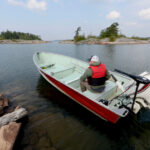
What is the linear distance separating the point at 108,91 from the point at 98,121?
1.25m

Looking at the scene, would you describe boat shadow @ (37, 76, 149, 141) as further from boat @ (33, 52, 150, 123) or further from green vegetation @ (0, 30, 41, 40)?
green vegetation @ (0, 30, 41, 40)

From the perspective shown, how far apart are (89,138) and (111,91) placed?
2.00m

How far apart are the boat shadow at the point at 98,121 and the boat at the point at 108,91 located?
0.44 meters

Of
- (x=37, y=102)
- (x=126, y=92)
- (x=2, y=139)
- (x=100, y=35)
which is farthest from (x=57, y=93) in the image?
(x=100, y=35)

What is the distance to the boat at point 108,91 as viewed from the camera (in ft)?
9.08

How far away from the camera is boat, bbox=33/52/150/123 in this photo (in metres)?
2.77

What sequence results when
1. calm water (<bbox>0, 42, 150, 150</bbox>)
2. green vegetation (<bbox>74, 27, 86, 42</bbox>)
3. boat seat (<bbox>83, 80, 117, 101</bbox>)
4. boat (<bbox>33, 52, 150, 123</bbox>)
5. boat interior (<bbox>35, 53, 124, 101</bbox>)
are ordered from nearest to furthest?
boat (<bbox>33, 52, 150, 123</bbox>)
calm water (<bbox>0, 42, 150, 150</bbox>)
boat seat (<bbox>83, 80, 117, 101</bbox>)
boat interior (<bbox>35, 53, 124, 101</bbox>)
green vegetation (<bbox>74, 27, 86, 42</bbox>)

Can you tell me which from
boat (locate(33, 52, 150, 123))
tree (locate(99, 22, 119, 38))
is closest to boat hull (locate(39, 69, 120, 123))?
boat (locate(33, 52, 150, 123))

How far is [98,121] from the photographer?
3730 millimetres

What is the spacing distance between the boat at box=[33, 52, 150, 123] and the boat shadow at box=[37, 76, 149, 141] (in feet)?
1.43

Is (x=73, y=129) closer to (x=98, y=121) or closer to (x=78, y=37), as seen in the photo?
(x=98, y=121)

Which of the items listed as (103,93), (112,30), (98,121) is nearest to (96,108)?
→ (103,93)

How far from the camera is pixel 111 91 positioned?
13.4ft

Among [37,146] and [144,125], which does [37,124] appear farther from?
[144,125]
